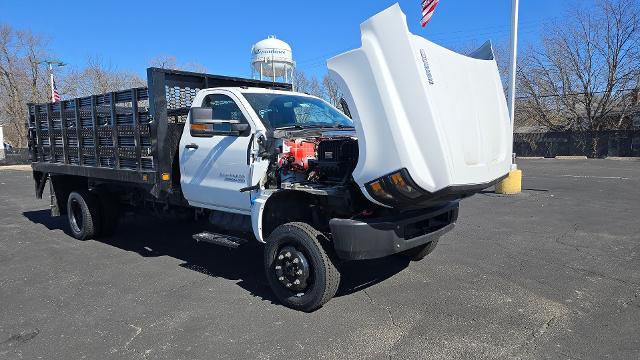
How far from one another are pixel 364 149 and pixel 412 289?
183cm

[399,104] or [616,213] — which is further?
[616,213]

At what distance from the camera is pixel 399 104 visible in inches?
133

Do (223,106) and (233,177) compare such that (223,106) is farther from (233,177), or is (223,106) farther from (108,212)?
(108,212)

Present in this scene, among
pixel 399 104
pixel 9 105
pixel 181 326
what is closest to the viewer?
pixel 399 104

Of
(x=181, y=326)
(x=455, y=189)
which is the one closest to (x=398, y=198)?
(x=455, y=189)

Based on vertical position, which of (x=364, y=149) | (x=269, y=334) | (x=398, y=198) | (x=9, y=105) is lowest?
(x=269, y=334)

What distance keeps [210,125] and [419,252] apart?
2.91m

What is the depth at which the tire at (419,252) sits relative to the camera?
5414mm

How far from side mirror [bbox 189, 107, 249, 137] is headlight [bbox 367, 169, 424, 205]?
5.87 ft

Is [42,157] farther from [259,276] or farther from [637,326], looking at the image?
[637,326]

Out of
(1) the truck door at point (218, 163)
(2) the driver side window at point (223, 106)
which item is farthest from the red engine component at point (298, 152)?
(2) the driver side window at point (223, 106)

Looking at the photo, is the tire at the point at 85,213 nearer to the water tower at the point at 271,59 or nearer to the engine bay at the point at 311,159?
the engine bay at the point at 311,159

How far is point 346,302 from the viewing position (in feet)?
14.1

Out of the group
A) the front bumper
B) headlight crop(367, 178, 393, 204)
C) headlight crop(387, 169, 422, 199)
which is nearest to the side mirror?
the front bumper
